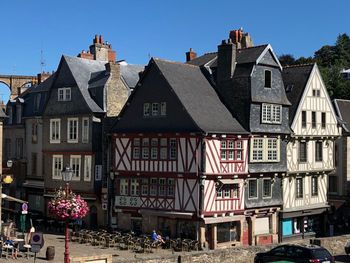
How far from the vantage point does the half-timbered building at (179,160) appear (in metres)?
33.2

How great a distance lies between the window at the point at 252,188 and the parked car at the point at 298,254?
862 centimetres

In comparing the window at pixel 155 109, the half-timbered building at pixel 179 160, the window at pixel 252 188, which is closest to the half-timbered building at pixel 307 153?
the window at pixel 252 188

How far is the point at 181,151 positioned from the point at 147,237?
5177 millimetres

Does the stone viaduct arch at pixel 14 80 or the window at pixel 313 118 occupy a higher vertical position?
the stone viaduct arch at pixel 14 80

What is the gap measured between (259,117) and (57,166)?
48.5ft

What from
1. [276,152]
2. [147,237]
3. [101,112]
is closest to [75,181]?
[101,112]

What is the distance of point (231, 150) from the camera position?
113ft

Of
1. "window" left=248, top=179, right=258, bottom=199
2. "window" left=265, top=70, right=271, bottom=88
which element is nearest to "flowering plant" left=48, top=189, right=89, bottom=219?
"window" left=248, top=179, right=258, bottom=199

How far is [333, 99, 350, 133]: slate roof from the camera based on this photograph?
154 ft

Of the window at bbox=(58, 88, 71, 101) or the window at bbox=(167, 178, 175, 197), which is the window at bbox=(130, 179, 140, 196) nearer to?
the window at bbox=(167, 178, 175, 197)

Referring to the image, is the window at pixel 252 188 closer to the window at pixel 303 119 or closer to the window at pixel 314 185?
the window at pixel 303 119

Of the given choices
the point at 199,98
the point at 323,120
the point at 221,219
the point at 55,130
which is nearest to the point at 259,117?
the point at 199,98

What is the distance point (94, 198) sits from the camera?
3903cm

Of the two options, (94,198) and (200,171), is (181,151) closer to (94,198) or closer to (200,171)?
(200,171)
